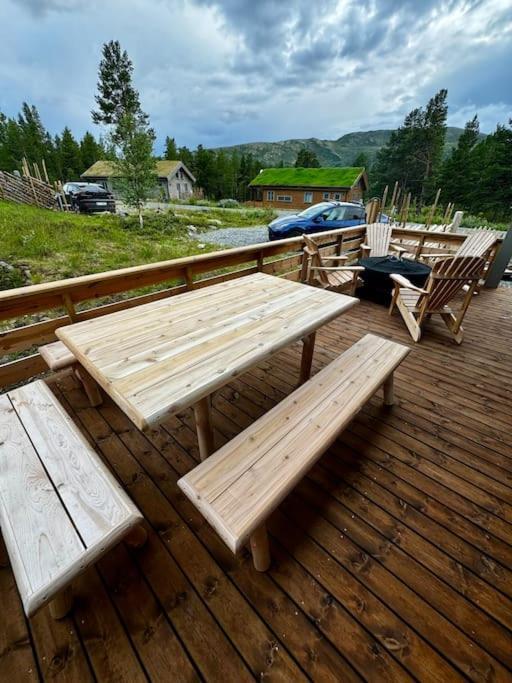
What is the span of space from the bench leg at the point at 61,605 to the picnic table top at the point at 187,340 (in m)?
0.71

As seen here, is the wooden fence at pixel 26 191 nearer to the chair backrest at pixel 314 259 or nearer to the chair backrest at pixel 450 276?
the chair backrest at pixel 314 259

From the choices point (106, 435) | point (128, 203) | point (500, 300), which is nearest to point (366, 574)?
point (106, 435)

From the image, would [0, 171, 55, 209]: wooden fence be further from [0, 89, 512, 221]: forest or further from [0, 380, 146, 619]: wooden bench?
[0, 89, 512, 221]: forest

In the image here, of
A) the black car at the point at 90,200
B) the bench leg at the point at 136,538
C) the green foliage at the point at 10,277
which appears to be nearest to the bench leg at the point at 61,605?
the bench leg at the point at 136,538

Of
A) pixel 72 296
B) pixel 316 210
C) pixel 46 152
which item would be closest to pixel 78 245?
pixel 72 296

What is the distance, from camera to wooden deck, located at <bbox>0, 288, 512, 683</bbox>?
936 millimetres

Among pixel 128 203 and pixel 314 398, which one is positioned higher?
pixel 128 203

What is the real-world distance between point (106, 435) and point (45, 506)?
0.85 metres

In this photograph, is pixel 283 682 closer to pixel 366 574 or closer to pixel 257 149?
pixel 366 574

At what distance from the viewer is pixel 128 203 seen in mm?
10367

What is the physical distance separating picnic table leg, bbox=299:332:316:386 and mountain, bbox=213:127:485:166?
123241 millimetres

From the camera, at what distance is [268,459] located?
3.69ft

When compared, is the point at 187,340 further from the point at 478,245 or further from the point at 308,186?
the point at 308,186

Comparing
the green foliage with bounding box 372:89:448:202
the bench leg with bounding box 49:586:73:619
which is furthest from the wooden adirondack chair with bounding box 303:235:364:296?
the green foliage with bounding box 372:89:448:202
